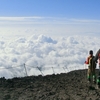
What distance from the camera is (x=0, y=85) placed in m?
15.3

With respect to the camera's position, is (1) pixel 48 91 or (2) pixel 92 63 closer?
(1) pixel 48 91

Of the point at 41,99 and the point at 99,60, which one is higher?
the point at 99,60

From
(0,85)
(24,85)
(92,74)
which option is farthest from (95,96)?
(0,85)

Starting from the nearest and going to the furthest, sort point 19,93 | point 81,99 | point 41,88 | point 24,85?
1. point 81,99
2. point 19,93
3. point 41,88
4. point 24,85

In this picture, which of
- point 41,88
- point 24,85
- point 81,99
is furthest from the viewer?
point 24,85

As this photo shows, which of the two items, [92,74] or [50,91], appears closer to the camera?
[50,91]

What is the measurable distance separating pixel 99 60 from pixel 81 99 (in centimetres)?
266

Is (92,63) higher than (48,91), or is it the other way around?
(92,63)

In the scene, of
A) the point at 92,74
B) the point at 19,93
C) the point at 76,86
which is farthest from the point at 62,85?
the point at 19,93

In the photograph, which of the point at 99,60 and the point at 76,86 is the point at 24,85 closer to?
the point at 76,86

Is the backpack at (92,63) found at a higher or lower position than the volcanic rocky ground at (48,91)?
higher

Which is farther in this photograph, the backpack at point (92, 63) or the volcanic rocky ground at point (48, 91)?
the backpack at point (92, 63)

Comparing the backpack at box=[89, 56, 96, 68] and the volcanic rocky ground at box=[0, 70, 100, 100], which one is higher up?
the backpack at box=[89, 56, 96, 68]

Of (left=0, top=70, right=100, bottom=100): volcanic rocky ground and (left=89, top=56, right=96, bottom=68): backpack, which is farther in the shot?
(left=89, top=56, right=96, bottom=68): backpack
